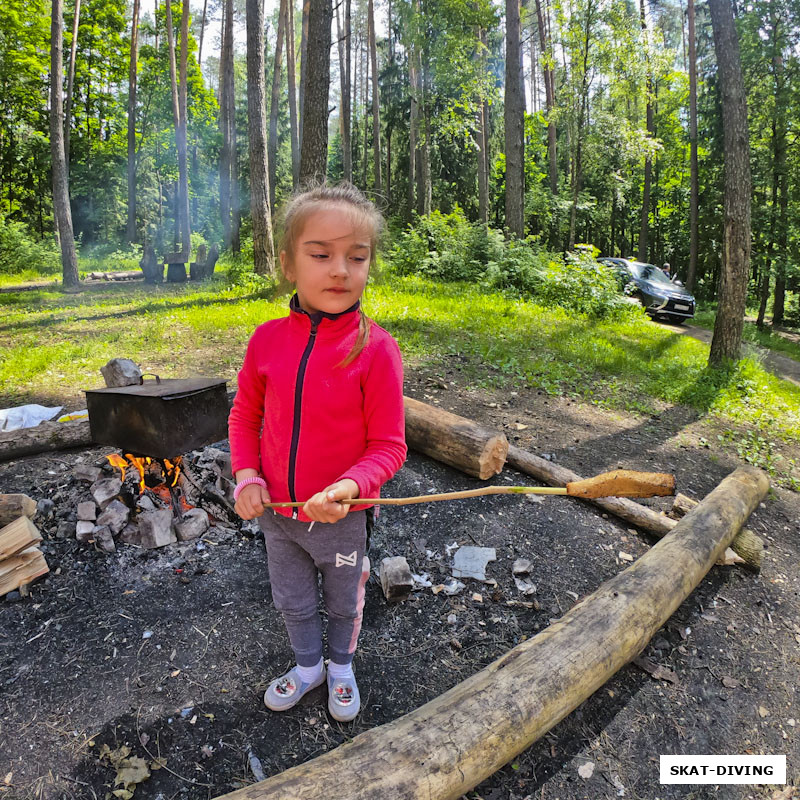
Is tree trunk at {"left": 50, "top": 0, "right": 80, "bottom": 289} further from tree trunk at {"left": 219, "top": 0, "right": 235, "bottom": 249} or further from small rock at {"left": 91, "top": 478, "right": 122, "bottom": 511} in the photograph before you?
small rock at {"left": 91, "top": 478, "right": 122, "bottom": 511}

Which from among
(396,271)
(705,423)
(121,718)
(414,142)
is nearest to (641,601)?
(121,718)

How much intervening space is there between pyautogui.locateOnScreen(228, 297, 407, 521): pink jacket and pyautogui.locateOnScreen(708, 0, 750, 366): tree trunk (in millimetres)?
6831

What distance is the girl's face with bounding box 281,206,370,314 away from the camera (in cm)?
179

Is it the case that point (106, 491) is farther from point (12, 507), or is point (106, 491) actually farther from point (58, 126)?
point (58, 126)

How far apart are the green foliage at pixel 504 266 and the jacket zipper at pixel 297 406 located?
9.93 meters

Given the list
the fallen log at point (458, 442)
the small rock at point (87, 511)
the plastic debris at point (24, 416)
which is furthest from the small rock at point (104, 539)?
the fallen log at point (458, 442)

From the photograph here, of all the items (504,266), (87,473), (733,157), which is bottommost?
(87,473)

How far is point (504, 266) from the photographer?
41.3ft

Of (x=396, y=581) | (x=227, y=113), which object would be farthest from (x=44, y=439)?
(x=227, y=113)

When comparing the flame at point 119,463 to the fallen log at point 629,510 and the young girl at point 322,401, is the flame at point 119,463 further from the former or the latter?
the fallen log at point 629,510

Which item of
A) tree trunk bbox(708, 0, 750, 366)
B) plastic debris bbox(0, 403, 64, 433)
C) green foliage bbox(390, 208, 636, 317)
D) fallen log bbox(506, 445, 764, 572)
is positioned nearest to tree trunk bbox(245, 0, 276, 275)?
green foliage bbox(390, 208, 636, 317)

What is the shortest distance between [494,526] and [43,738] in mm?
2605

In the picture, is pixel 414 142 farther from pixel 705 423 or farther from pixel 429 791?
pixel 429 791

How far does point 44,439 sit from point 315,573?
317 centimetres
